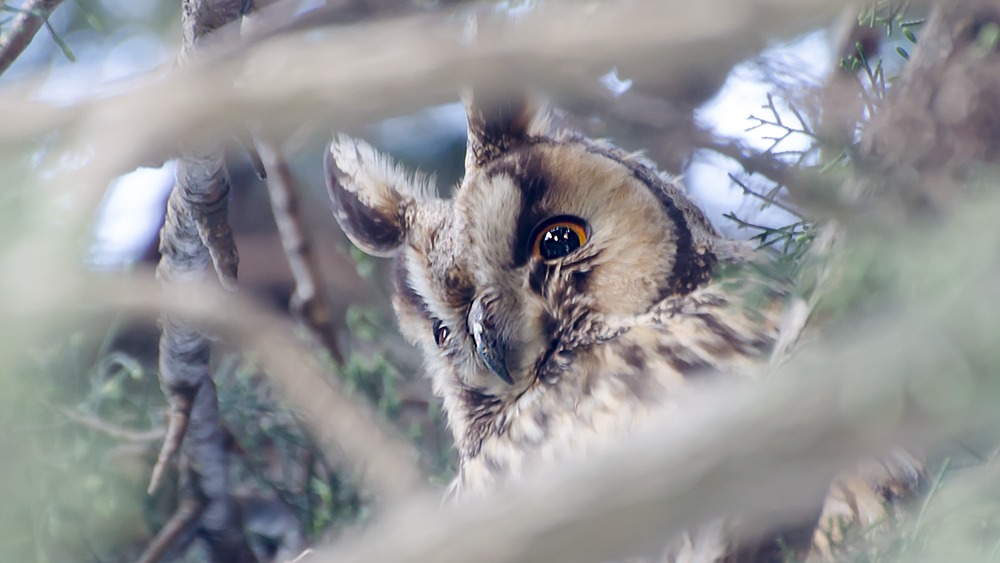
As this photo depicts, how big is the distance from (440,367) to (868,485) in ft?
3.24

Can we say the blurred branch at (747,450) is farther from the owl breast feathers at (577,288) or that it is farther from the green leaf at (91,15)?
the green leaf at (91,15)

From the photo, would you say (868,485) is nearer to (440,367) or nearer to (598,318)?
(598,318)

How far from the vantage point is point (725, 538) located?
873 millimetres

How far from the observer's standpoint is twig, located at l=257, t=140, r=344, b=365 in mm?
1866

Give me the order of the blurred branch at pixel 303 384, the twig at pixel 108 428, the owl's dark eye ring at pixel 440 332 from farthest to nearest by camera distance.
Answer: the owl's dark eye ring at pixel 440 332
the twig at pixel 108 428
the blurred branch at pixel 303 384

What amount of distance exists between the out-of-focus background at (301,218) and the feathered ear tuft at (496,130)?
163 mm

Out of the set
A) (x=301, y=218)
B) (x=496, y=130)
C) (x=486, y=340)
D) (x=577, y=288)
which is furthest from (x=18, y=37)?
(x=577, y=288)

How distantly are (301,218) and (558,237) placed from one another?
747mm

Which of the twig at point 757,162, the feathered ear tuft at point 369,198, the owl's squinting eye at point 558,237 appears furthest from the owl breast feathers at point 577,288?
the twig at point 757,162

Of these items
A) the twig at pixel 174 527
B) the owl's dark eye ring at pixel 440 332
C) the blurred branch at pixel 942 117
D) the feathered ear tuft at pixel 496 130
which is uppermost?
the blurred branch at pixel 942 117

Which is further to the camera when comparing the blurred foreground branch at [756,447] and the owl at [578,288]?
the owl at [578,288]

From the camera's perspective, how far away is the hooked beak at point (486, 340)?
1.50m

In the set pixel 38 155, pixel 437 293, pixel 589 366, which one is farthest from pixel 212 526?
pixel 38 155

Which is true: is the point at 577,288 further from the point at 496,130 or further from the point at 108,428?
the point at 108,428
